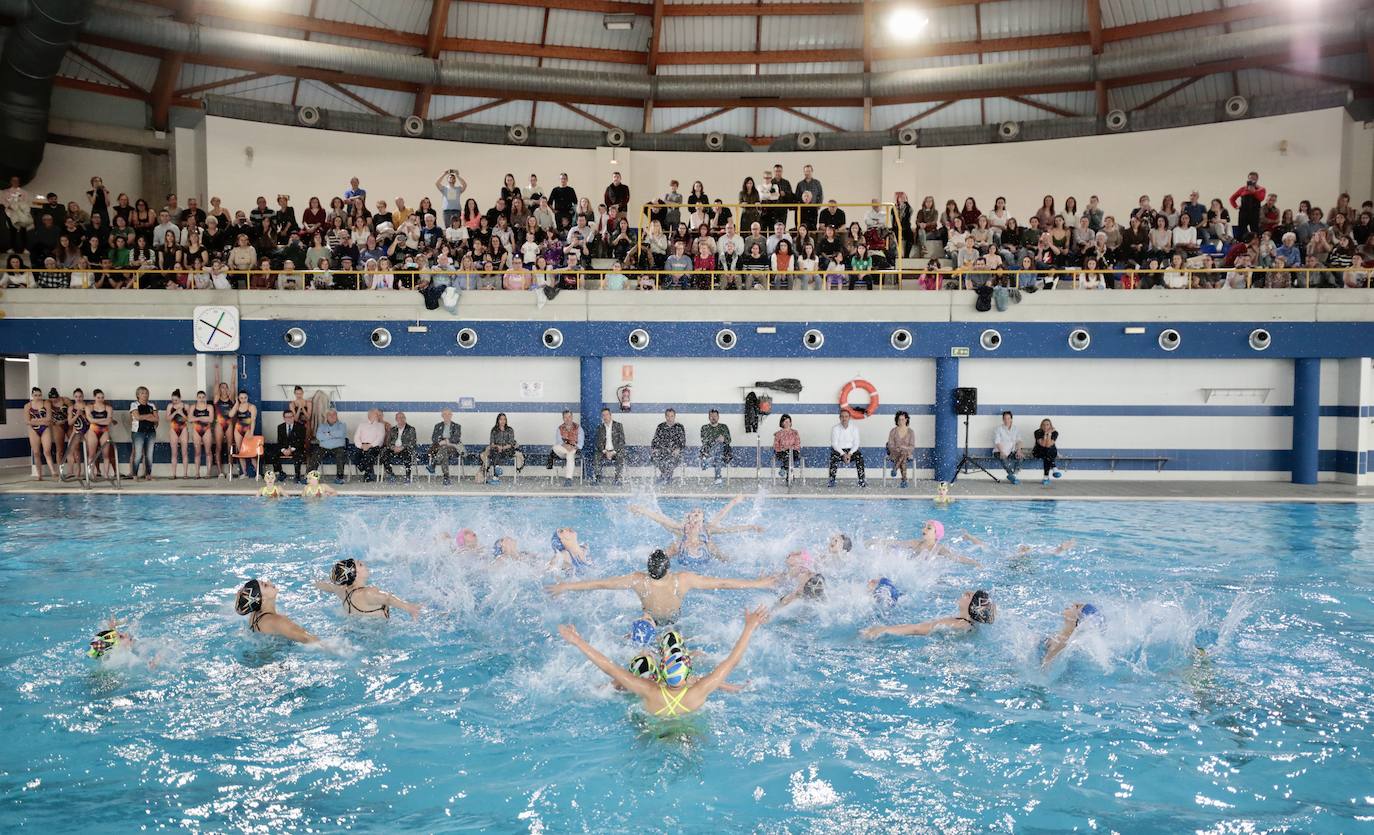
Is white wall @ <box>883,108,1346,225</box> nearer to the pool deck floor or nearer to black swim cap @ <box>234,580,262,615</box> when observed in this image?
the pool deck floor

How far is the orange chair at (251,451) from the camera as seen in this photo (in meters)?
17.2

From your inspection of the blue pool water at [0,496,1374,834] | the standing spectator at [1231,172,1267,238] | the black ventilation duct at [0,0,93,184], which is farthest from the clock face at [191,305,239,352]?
the standing spectator at [1231,172,1267,238]

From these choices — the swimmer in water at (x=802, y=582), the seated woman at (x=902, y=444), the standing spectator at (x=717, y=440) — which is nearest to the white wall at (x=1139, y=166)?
the seated woman at (x=902, y=444)

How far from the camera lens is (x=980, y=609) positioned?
7.53m

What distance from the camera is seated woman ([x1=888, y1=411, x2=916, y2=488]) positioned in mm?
17281

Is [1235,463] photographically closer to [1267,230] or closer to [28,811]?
[1267,230]

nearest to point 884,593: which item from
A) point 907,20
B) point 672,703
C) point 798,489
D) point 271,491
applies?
point 672,703

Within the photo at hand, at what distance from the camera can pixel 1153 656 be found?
7328 mm

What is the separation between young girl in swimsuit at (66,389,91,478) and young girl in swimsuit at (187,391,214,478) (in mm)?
1773

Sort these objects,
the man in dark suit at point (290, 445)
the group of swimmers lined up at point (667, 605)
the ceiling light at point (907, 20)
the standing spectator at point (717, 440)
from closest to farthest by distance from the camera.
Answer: the group of swimmers lined up at point (667, 605), the man in dark suit at point (290, 445), the standing spectator at point (717, 440), the ceiling light at point (907, 20)

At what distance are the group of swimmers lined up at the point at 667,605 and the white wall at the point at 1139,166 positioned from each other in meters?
15.7

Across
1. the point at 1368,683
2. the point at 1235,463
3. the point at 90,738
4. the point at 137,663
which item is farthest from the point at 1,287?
the point at 1235,463

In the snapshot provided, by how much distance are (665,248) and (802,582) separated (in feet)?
37.2

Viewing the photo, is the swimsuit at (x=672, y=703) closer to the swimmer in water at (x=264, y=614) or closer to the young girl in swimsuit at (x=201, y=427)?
the swimmer in water at (x=264, y=614)
